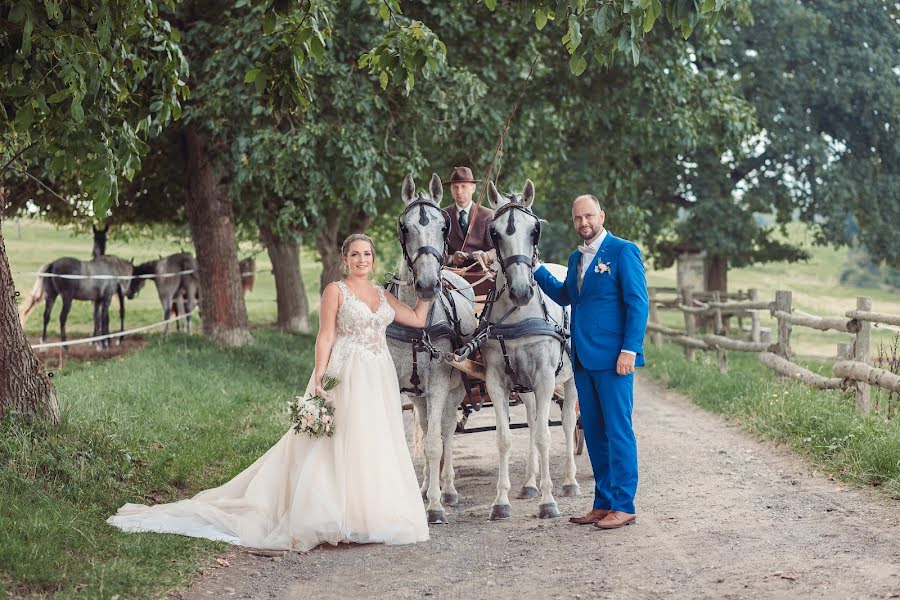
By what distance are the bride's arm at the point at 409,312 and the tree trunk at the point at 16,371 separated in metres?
2.70

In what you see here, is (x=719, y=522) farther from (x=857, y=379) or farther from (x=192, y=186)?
(x=192, y=186)

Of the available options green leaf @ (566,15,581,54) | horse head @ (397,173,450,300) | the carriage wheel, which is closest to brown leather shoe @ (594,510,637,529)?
horse head @ (397,173,450,300)

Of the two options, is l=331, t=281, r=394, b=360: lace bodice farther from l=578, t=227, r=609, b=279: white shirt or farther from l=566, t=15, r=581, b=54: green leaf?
l=566, t=15, r=581, b=54: green leaf

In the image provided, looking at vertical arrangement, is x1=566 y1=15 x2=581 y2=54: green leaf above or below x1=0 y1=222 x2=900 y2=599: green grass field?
above

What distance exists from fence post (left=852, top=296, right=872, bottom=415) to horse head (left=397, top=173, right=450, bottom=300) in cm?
490

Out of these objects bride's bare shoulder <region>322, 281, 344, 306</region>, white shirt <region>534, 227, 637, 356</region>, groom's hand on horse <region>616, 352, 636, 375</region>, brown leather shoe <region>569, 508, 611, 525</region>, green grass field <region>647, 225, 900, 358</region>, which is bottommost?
green grass field <region>647, 225, 900, 358</region>

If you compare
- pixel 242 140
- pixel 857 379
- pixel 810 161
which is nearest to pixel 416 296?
pixel 857 379

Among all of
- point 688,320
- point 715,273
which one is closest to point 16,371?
point 688,320

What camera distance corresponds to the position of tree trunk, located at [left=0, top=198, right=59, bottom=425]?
7609 millimetres

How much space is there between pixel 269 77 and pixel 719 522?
14.9 ft

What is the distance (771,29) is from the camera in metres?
27.8

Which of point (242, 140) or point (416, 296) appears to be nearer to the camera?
point (416, 296)

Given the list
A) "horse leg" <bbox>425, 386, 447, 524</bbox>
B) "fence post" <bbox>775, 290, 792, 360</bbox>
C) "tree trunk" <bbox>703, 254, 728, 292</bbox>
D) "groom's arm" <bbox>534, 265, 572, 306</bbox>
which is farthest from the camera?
"tree trunk" <bbox>703, 254, 728, 292</bbox>

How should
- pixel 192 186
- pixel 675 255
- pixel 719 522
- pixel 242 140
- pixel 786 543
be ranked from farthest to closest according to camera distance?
pixel 675 255 → pixel 192 186 → pixel 242 140 → pixel 719 522 → pixel 786 543
